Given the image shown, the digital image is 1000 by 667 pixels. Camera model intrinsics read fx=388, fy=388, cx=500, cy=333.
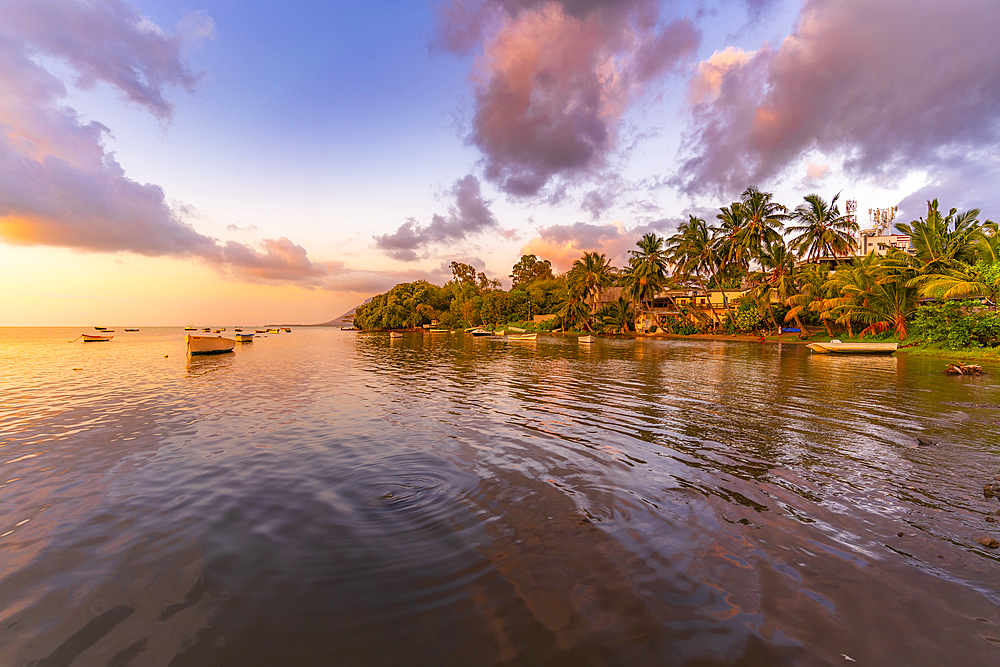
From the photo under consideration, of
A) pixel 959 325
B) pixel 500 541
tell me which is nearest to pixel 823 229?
pixel 959 325

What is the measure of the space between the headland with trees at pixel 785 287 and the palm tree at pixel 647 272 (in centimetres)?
24

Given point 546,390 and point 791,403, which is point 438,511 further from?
point 791,403

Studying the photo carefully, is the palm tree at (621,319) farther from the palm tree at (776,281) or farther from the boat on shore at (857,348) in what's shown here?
the boat on shore at (857,348)

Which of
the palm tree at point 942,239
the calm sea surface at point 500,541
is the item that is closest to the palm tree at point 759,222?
the palm tree at point 942,239

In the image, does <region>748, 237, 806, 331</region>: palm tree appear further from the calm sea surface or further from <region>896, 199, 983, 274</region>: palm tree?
the calm sea surface

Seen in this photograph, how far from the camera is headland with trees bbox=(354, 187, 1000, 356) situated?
31.8m

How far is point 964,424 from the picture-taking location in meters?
11.0

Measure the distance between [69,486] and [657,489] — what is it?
1092 cm

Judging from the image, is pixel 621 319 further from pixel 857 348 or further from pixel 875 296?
pixel 857 348

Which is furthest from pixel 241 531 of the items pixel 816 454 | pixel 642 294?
pixel 642 294

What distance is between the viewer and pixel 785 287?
5300 centimetres

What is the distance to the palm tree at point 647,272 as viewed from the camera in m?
70.2

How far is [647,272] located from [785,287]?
70.5ft

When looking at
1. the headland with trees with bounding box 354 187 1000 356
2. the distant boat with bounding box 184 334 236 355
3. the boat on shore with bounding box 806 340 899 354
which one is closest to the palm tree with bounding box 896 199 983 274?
the headland with trees with bounding box 354 187 1000 356
